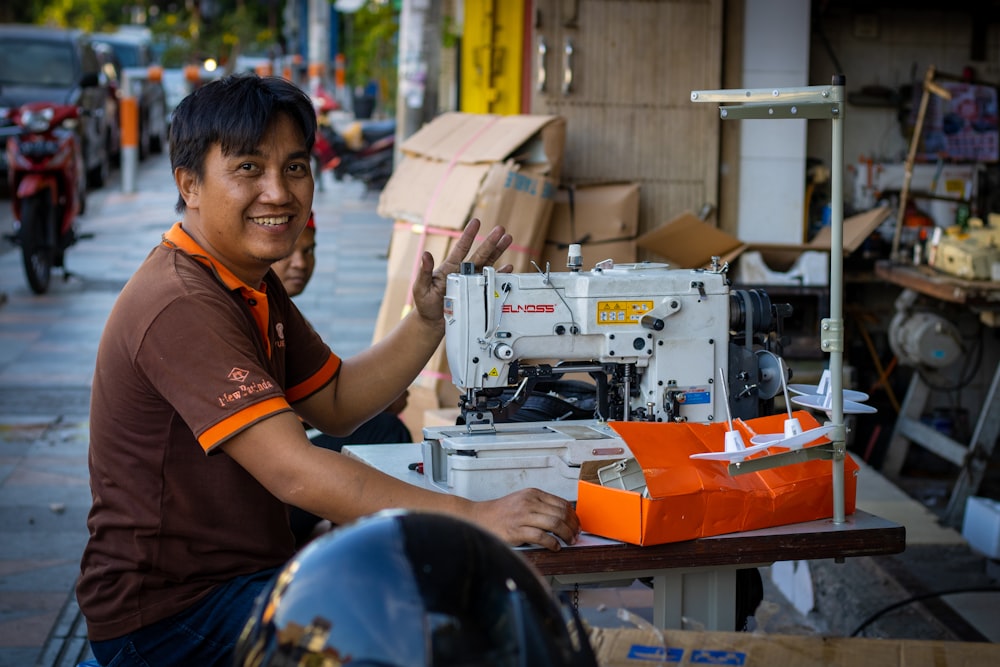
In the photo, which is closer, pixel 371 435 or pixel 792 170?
pixel 371 435

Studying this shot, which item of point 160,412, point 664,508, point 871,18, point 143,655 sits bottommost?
point 143,655

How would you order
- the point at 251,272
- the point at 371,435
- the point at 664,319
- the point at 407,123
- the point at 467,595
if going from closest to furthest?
the point at 467,595
the point at 251,272
the point at 664,319
the point at 371,435
the point at 407,123

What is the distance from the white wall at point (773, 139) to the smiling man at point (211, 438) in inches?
154

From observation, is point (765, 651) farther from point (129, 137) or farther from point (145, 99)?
point (145, 99)

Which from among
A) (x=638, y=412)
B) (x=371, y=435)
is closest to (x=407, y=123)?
(x=371, y=435)

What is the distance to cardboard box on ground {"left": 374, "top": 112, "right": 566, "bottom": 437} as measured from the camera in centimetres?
501

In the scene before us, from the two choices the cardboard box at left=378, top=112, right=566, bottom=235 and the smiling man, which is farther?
the cardboard box at left=378, top=112, right=566, bottom=235

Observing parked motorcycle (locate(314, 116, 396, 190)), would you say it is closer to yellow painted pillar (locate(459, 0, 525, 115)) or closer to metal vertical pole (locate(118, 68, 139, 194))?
metal vertical pole (locate(118, 68, 139, 194))

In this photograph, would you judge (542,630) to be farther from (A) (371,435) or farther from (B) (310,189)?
(A) (371,435)

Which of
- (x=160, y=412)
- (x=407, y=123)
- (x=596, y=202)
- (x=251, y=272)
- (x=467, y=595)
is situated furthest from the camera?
(x=407, y=123)

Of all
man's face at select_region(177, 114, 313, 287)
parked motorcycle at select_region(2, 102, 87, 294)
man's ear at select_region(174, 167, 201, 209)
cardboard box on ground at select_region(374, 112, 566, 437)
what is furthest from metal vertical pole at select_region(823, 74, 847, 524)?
parked motorcycle at select_region(2, 102, 87, 294)

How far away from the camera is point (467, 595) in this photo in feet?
3.47

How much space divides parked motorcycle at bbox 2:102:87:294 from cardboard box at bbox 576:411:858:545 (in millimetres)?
7347

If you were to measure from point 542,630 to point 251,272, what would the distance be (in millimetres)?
1268
